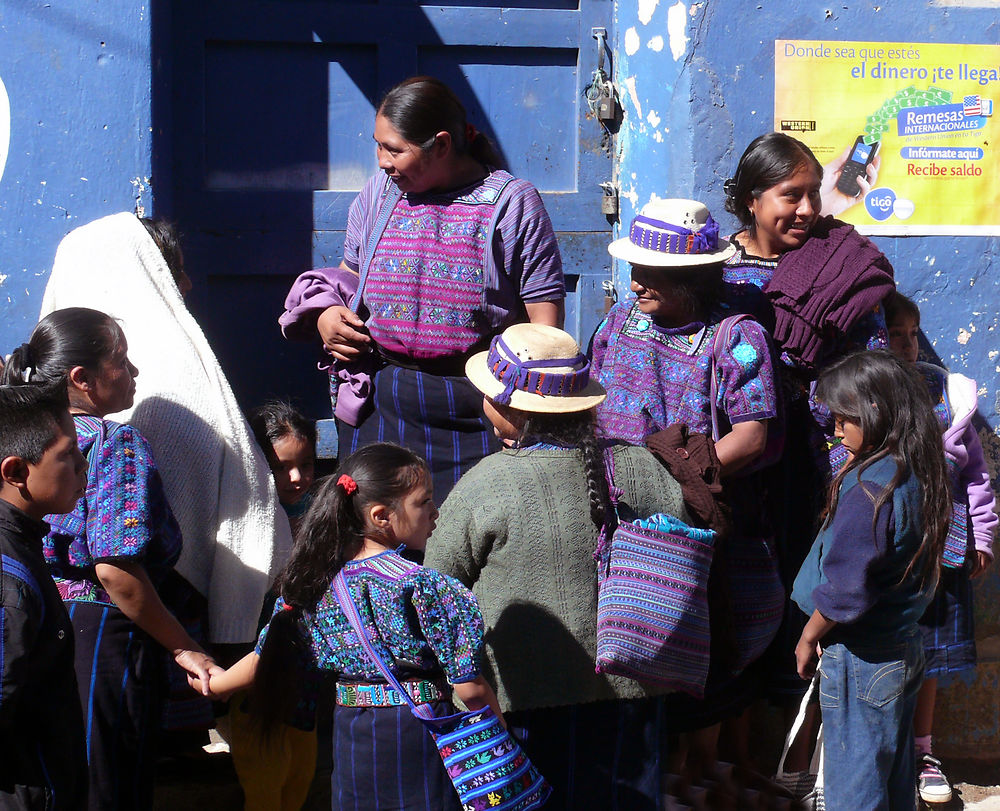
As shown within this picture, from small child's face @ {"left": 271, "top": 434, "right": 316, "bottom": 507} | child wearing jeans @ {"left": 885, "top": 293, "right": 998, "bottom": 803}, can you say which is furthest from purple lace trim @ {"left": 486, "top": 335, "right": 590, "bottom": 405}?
child wearing jeans @ {"left": 885, "top": 293, "right": 998, "bottom": 803}

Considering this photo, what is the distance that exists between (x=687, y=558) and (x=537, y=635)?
0.37 metres

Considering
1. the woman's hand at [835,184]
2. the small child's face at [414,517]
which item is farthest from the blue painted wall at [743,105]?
the small child's face at [414,517]

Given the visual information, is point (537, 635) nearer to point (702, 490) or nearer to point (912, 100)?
point (702, 490)

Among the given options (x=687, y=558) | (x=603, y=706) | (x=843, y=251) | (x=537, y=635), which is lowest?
(x=603, y=706)

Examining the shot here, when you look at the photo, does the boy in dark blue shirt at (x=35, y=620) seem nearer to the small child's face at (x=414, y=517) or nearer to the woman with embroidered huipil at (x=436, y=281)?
the small child's face at (x=414, y=517)

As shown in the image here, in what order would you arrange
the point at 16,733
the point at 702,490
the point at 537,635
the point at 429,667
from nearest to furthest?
the point at 16,733 < the point at 429,667 < the point at 537,635 < the point at 702,490

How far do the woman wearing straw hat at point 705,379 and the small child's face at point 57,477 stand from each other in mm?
1413

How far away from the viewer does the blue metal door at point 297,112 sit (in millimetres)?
3777

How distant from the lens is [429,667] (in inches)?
91.3

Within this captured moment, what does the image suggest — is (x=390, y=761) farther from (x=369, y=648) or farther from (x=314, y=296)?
(x=314, y=296)

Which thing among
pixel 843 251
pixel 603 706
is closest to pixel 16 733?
pixel 603 706

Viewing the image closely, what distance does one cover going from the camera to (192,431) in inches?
111

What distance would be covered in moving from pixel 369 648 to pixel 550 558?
17.3 inches

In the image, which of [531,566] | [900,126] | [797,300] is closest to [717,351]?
[797,300]
